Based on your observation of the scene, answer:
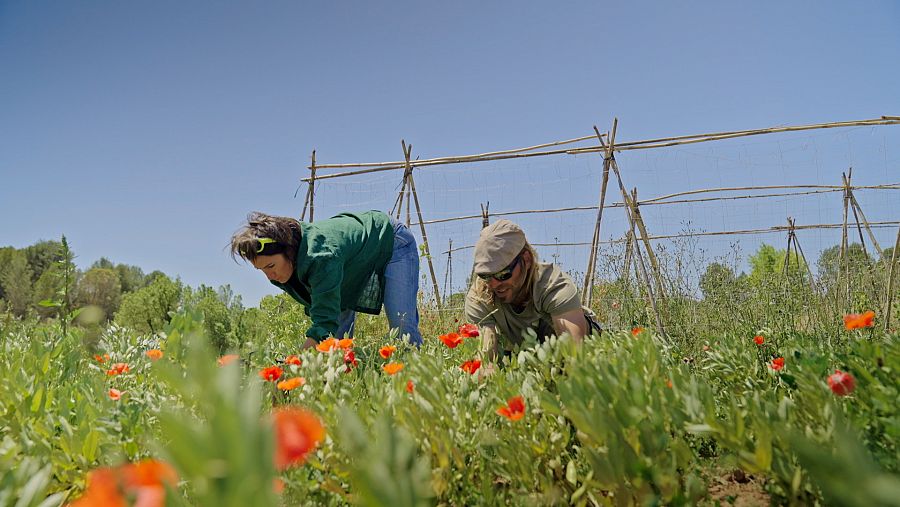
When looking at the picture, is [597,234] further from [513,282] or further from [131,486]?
[131,486]

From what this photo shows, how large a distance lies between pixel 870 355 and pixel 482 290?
5.84ft

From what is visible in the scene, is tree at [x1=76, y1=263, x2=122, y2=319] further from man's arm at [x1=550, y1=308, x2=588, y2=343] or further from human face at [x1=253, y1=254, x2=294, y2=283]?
man's arm at [x1=550, y1=308, x2=588, y2=343]

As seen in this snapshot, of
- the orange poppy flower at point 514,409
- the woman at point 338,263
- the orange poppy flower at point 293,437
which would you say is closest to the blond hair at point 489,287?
the woman at point 338,263

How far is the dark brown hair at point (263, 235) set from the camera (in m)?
3.00

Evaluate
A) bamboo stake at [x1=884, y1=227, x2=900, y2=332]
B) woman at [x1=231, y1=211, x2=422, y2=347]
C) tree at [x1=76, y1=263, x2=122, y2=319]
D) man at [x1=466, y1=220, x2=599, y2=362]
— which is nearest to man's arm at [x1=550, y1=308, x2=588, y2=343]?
man at [x1=466, y1=220, x2=599, y2=362]

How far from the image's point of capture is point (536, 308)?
275 cm

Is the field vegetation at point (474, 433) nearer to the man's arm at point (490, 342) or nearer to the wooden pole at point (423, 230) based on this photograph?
the man's arm at point (490, 342)

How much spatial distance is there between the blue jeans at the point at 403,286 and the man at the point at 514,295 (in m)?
0.75

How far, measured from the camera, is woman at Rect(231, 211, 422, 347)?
304 centimetres

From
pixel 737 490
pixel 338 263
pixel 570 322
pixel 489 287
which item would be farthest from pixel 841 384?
pixel 338 263

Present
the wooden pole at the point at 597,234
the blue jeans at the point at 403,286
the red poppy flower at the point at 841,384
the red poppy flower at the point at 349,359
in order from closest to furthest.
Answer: the red poppy flower at the point at 841,384, the red poppy flower at the point at 349,359, the blue jeans at the point at 403,286, the wooden pole at the point at 597,234

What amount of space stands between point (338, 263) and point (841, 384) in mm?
2456

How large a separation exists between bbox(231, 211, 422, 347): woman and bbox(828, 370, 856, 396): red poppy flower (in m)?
1.97

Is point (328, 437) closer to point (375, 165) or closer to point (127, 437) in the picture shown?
point (127, 437)
